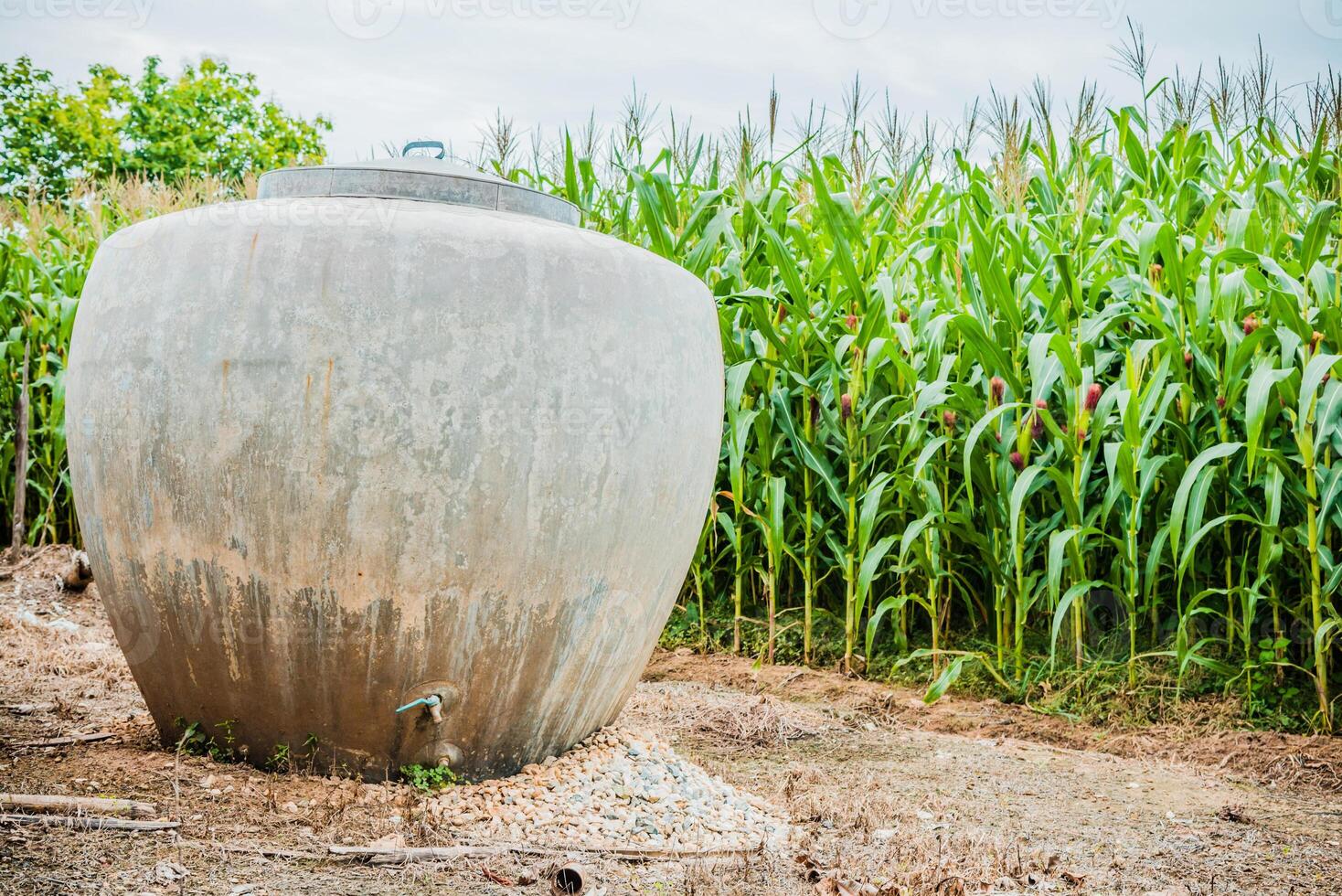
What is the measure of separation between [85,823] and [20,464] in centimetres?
357

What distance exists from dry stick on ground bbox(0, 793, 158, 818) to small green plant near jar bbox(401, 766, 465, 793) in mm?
488

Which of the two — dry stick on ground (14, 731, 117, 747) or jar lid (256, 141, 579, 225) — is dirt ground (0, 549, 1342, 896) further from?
jar lid (256, 141, 579, 225)

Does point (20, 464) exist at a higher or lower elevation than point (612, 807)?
higher

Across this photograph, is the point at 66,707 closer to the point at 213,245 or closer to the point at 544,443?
the point at 213,245

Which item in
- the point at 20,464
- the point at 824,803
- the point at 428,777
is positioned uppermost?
the point at 20,464

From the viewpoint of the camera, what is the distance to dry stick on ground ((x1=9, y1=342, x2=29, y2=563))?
4.85 meters

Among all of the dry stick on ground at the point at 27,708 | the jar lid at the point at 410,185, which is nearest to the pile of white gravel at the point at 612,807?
the jar lid at the point at 410,185

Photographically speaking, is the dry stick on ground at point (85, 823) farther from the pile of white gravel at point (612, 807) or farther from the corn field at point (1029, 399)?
the corn field at point (1029, 399)

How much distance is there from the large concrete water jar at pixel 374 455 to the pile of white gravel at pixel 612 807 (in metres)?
0.12

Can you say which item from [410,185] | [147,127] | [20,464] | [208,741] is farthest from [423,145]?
[147,127]

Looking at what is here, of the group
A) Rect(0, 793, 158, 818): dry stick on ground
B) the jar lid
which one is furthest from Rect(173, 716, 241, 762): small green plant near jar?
the jar lid

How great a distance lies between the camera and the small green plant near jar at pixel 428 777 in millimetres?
2238

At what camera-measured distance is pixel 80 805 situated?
2016mm

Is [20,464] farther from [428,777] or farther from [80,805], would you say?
[428,777]
